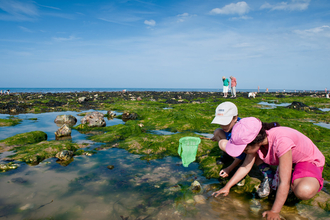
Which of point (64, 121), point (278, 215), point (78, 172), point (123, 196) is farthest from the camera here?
point (64, 121)

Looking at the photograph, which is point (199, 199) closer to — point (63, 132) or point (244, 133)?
point (244, 133)

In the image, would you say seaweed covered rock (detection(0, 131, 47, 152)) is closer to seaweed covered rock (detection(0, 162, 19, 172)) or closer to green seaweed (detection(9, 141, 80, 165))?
green seaweed (detection(9, 141, 80, 165))

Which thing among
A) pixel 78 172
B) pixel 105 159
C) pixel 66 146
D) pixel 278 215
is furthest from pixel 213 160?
pixel 66 146

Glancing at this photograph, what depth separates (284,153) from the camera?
253cm

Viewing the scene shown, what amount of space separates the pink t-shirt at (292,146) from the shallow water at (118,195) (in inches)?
31.9

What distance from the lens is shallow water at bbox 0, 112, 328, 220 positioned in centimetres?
278

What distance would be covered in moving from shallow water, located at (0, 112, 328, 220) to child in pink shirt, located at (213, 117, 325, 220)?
472 millimetres

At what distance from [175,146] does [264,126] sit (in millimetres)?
3131

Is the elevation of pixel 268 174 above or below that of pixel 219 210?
above

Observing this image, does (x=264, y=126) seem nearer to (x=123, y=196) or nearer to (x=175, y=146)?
(x=123, y=196)

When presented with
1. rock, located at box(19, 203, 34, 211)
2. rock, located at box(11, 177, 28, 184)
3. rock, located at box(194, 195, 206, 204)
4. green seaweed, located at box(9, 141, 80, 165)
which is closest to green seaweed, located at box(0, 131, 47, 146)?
green seaweed, located at box(9, 141, 80, 165)

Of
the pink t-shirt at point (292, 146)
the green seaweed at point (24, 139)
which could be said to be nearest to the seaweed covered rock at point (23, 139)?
the green seaweed at point (24, 139)

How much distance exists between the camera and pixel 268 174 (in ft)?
10.8

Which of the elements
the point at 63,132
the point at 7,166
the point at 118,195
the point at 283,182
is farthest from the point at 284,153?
the point at 63,132
